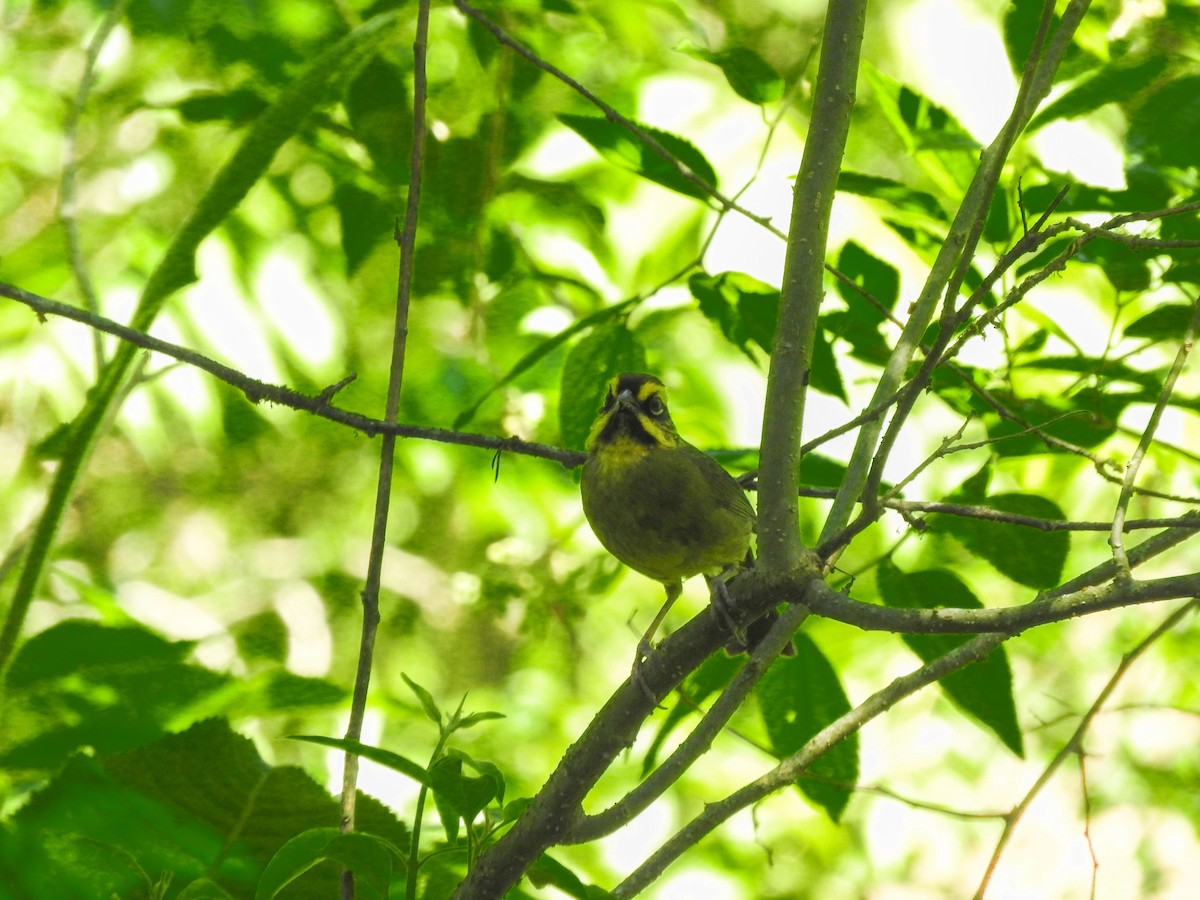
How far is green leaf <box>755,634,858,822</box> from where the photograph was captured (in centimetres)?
249

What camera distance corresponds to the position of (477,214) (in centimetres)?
372

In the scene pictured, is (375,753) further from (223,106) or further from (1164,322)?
(223,106)

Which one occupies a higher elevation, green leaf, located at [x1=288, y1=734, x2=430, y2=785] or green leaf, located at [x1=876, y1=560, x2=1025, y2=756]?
green leaf, located at [x1=876, y1=560, x2=1025, y2=756]

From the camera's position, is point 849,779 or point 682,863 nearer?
point 849,779

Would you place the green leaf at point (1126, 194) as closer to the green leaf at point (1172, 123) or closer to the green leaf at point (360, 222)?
the green leaf at point (1172, 123)

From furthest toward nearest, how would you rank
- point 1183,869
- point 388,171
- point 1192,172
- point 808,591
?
point 1183,869
point 388,171
point 1192,172
point 808,591

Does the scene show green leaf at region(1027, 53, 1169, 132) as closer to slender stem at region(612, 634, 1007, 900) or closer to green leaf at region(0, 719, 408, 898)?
slender stem at region(612, 634, 1007, 900)

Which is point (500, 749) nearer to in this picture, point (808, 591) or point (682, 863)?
point (682, 863)

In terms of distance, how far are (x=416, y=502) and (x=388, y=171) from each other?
2234mm

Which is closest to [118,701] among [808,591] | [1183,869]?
[808,591]

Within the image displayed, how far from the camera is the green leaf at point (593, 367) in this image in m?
A: 2.82

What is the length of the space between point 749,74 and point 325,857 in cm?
190

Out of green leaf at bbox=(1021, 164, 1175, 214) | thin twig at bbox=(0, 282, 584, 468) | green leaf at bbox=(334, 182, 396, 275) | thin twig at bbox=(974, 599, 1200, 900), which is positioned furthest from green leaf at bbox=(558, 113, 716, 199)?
thin twig at bbox=(974, 599, 1200, 900)

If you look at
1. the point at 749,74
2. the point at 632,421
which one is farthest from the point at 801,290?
the point at 632,421
